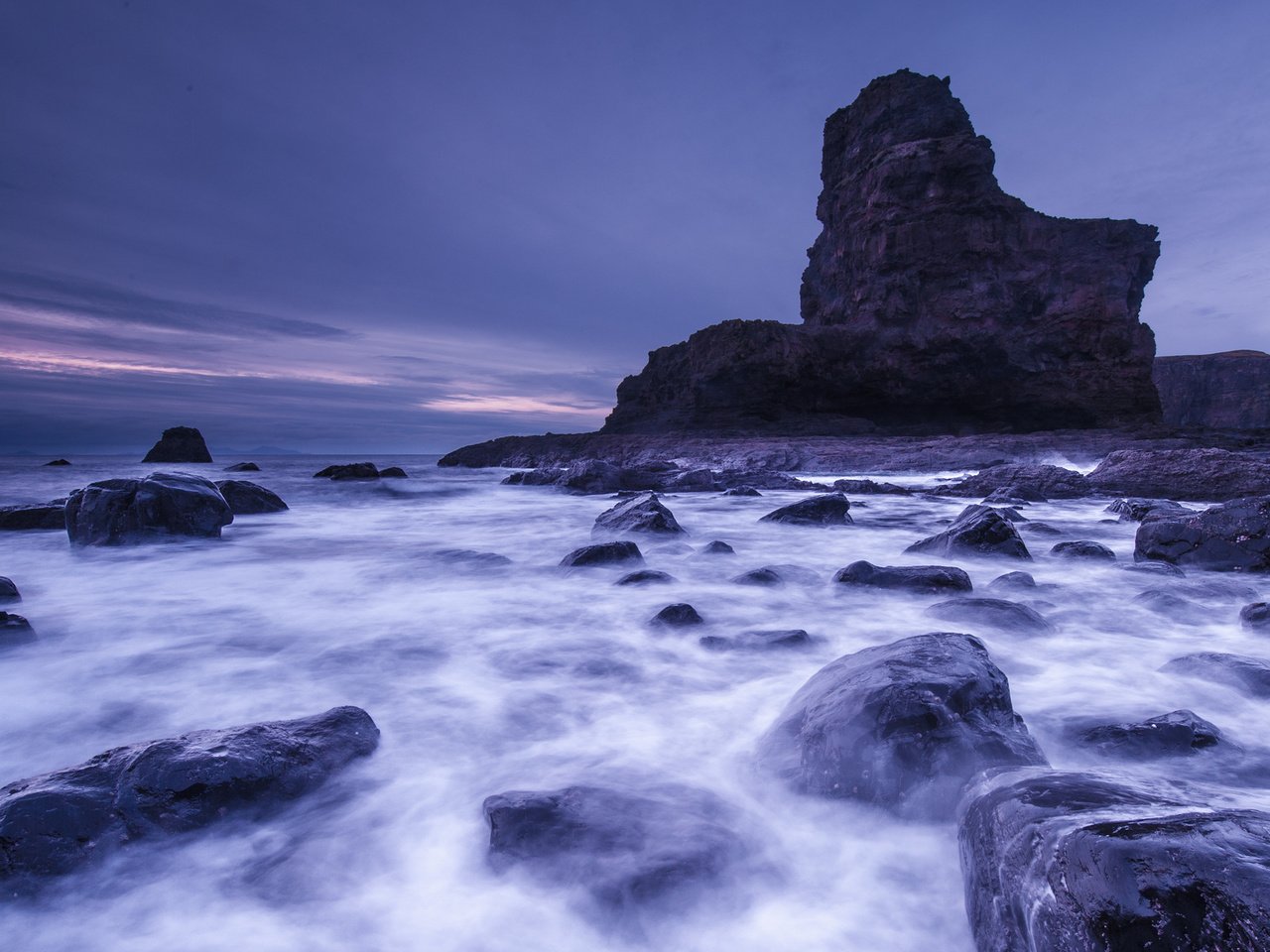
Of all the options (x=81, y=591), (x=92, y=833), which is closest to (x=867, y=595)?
(x=92, y=833)

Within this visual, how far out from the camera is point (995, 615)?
327cm

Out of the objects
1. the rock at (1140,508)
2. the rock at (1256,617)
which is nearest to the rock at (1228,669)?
the rock at (1256,617)

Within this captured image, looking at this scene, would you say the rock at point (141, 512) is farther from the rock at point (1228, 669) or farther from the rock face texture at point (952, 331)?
the rock face texture at point (952, 331)

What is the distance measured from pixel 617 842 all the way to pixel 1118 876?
0.99m

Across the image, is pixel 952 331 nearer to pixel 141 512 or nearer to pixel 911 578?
pixel 911 578

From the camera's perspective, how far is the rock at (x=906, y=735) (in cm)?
167

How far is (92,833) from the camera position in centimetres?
146

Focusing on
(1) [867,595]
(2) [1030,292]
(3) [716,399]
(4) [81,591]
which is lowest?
(4) [81,591]

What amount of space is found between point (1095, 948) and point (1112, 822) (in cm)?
21

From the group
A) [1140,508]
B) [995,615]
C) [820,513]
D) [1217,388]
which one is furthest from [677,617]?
[1217,388]

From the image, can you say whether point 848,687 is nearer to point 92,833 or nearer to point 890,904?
point 890,904

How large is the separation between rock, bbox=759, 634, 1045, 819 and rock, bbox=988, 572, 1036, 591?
8.12 feet

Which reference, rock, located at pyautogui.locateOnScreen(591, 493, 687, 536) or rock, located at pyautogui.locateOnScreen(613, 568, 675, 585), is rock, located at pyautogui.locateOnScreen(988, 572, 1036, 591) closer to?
rock, located at pyautogui.locateOnScreen(613, 568, 675, 585)

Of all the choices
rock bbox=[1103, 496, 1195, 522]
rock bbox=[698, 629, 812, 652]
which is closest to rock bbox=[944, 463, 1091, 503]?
rock bbox=[1103, 496, 1195, 522]
